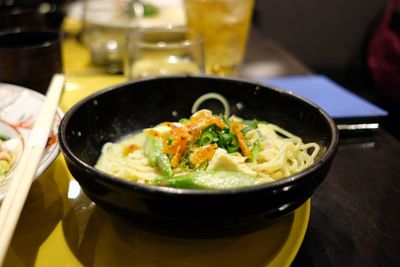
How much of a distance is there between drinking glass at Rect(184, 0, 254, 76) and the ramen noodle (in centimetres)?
80

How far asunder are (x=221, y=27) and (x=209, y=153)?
3.43ft

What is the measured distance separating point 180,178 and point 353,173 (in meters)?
0.59

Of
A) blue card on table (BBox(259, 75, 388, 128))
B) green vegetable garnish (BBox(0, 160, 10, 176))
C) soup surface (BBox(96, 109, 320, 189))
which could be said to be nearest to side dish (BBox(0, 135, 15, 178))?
green vegetable garnish (BBox(0, 160, 10, 176))

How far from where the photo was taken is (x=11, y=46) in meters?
1.55

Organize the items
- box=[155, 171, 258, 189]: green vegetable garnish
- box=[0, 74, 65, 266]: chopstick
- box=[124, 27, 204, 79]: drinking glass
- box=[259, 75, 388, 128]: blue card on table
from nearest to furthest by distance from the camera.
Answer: box=[0, 74, 65, 266]: chopstick → box=[155, 171, 258, 189]: green vegetable garnish → box=[259, 75, 388, 128]: blue card on table → box=[124, 27, 204, 79]: drinking glass

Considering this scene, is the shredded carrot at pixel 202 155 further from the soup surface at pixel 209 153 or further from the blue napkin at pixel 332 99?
the blue napkin at pixel 332 99

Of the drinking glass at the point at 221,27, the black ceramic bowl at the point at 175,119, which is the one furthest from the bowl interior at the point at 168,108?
the drinking glass at the point at 221,27

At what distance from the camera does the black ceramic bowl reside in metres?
0.65

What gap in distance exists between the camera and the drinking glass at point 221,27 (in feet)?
5.76

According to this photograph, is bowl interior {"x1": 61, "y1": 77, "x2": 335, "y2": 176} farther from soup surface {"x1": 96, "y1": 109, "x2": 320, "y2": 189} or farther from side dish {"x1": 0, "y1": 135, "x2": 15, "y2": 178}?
side dish {"x1": 0, "y1": 135, "x2": 15, "y2": 178}

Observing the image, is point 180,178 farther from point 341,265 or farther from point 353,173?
point 353,173

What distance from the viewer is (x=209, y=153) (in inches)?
35.9

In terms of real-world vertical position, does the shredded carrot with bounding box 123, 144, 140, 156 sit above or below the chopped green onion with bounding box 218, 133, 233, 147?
below

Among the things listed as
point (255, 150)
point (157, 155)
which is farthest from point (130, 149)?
point (255, 150)
